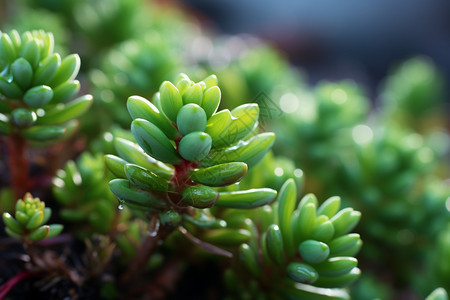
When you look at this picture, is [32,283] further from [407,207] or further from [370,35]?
[370,35]

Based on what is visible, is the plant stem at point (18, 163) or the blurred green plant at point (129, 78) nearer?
the plant stem at point (18, 163)

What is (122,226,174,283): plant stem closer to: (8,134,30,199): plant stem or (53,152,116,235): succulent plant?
(53,152,116,235): succulent plant

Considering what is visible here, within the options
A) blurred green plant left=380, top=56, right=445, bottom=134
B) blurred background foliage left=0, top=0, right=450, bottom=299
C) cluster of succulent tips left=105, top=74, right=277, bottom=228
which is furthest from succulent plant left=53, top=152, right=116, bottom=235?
blurred green plant left=380, top=56, right=445, bottom=134

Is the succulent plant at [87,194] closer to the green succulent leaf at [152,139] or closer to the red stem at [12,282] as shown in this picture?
the red stem at [12,282]

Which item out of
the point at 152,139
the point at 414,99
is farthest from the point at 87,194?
the point at 414,99

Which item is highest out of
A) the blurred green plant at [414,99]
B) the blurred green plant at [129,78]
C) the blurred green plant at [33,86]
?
the blurred green plant at [414,99]

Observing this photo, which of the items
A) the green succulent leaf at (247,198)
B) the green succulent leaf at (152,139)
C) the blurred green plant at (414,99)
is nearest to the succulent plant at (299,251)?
the green succulent leaf at (247,198)

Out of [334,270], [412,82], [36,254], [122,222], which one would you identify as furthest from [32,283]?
[412,82]

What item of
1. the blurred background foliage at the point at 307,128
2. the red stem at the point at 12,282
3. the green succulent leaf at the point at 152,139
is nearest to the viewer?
the green succulent leaf at the point at 152,139
